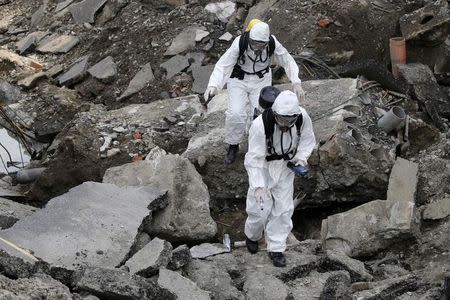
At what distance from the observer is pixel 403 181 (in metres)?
7.77

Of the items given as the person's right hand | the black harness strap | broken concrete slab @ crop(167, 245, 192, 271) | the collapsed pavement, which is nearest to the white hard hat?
the black harness strap

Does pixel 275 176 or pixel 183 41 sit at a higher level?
pixel 275 176

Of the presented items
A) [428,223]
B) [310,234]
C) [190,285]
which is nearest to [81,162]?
[310,234]

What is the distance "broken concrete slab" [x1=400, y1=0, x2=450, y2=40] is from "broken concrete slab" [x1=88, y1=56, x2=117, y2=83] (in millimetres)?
4483

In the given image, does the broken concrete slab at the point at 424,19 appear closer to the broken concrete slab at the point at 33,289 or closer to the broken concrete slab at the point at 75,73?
the broken concrete slab at the point at 75,73

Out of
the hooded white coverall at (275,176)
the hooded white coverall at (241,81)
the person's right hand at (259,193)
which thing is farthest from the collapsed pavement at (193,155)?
the person's right hand at (259,193)

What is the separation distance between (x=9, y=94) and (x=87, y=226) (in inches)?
219

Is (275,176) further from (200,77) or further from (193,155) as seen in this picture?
(200,77)

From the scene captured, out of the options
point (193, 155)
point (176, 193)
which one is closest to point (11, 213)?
point (176, 193)

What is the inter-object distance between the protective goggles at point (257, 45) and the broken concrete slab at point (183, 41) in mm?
3809

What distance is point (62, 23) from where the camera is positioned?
13.0 metres

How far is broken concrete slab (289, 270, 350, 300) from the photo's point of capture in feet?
20.1

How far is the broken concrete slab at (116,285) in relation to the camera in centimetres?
523

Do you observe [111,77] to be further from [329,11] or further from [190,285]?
[190,285]
